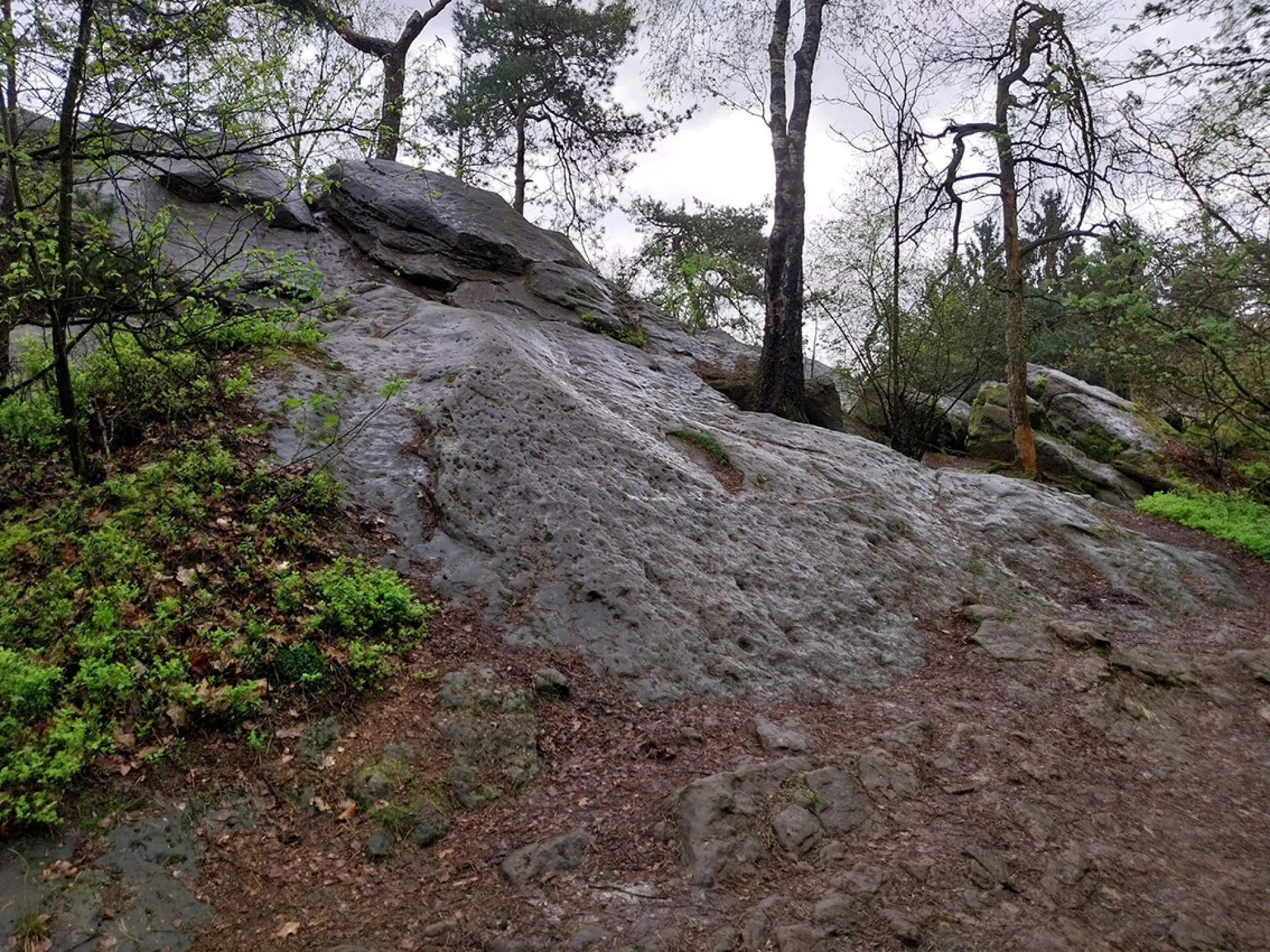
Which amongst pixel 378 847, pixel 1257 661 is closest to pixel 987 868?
pixel 378 847

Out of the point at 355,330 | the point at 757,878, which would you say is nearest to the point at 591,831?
the point at 757,878

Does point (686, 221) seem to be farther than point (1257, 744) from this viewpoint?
Yes

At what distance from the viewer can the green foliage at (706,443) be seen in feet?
24.6

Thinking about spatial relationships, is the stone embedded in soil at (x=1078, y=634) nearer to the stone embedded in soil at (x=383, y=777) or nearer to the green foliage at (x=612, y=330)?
the stone embedded in soil at (x=383, y=777)

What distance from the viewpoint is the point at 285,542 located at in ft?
15.3

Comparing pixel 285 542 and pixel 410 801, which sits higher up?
pixel 285 542

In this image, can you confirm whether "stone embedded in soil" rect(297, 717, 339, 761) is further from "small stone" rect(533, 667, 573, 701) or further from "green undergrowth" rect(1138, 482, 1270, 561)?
"green undergrowth" rect(1138, 482, 1270, 561)

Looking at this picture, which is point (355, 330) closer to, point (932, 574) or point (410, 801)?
point (410, 801)

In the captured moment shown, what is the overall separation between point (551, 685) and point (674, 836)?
1298 mm

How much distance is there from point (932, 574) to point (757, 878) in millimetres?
4535

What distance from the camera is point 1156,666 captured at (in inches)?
219

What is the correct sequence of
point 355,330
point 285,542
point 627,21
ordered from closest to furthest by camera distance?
point 285,542, point 355,330, point 627,21

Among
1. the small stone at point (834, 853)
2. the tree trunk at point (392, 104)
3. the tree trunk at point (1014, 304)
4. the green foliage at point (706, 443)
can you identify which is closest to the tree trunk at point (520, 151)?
the tree trunk at point (392, 104)

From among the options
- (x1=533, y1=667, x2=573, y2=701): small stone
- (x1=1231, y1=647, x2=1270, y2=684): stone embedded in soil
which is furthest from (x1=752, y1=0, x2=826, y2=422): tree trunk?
(x1=533, y1=667, x2=573, y2=701): small stone
